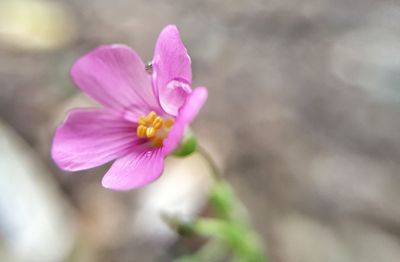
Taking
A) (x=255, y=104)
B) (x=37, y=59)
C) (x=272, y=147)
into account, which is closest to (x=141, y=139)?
(x=272, y=147)

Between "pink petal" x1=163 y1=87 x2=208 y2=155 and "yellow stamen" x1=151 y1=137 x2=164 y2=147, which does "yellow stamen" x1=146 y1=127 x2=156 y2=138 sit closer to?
"yellow stamen" x1=151 y1=137 x2=164 y2=147

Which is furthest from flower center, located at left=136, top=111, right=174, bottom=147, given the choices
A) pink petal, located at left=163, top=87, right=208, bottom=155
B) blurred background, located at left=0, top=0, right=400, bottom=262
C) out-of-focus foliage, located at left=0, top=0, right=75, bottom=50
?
out-of-focus foliage, located at left=0, top=0, right=75, bottom=50

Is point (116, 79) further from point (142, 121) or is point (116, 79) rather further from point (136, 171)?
point (136, 171)

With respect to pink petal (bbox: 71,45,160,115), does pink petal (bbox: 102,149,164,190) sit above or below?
below

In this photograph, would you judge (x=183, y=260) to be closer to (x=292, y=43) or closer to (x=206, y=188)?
(x=206, y=188)

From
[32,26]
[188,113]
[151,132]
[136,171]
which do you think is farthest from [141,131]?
[32,26]

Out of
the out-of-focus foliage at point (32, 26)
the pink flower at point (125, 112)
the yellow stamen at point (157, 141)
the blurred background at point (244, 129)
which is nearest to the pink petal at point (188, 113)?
the pink flower at point (125, 112)

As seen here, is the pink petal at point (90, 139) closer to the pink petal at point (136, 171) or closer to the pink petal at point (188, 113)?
the pink petal at point (136, 171)
